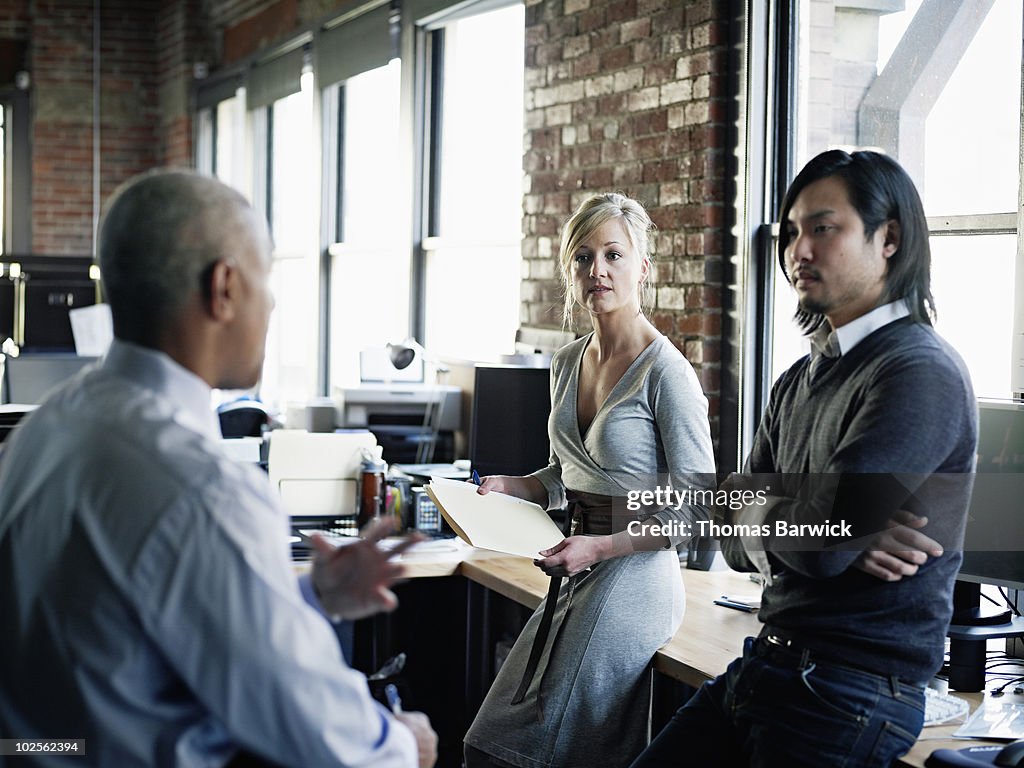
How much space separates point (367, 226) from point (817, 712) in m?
5.25

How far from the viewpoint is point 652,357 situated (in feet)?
8.98

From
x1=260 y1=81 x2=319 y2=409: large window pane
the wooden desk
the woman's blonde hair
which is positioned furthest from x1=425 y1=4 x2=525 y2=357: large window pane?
the woman's blonde hair

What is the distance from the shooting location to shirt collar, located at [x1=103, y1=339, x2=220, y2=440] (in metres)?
1.42

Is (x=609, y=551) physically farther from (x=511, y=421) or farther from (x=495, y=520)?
(x=511, y=421)

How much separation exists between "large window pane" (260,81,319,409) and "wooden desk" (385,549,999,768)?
3.80 meters

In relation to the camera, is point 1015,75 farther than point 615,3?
No

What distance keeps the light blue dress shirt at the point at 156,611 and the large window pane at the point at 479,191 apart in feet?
13.1

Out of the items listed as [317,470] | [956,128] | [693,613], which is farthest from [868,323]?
[317,470]

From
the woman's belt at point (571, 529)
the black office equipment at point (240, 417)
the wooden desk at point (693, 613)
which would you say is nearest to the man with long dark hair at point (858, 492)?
the wooden desk at point (693, 613)

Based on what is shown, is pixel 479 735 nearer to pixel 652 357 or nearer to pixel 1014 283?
pixel 652 357

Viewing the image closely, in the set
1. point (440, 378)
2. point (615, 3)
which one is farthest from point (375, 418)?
point (615, 3)

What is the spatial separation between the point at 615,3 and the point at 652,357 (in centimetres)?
192

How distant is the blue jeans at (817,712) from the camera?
190cm

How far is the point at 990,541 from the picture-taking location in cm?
249
